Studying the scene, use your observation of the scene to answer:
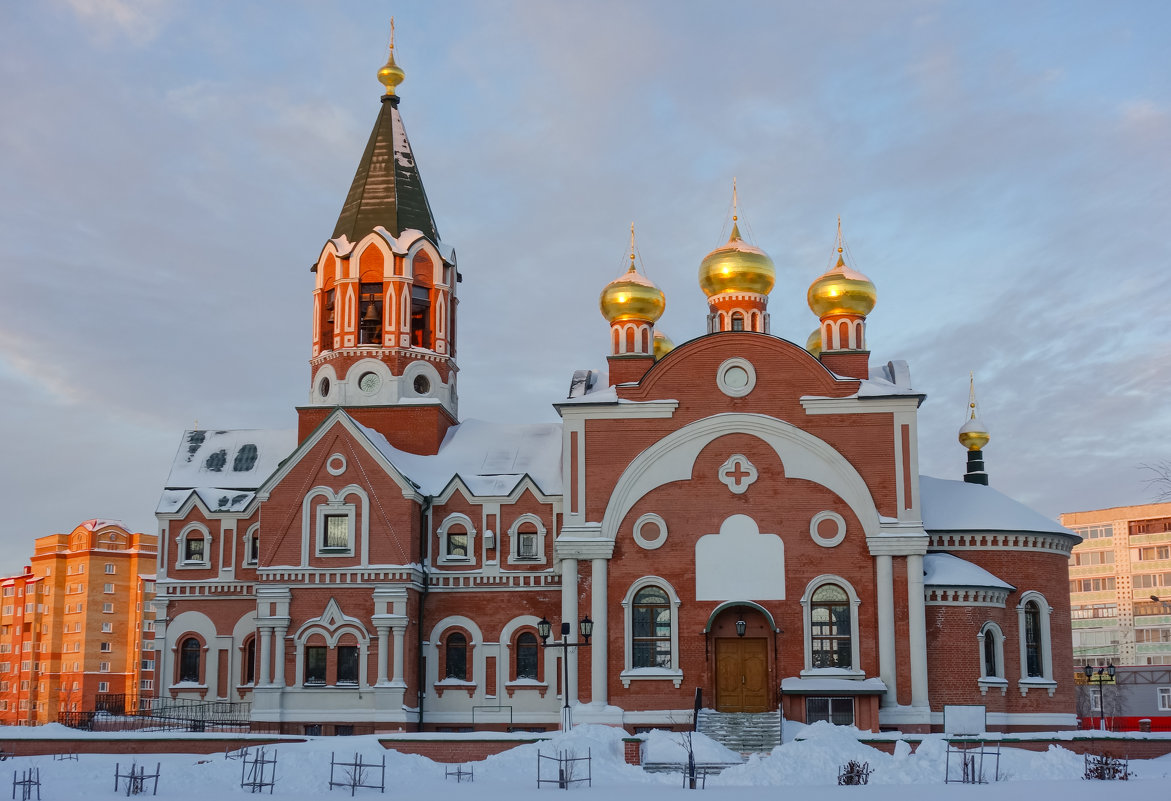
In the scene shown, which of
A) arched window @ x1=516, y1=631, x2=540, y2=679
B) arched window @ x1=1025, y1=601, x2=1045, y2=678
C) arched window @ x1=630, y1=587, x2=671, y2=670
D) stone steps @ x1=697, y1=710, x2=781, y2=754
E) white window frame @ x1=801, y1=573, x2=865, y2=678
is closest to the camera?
stone steps @ x1=697, y1=710, x2=781, y2=754

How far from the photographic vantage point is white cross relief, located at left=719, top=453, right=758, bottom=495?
111 ft

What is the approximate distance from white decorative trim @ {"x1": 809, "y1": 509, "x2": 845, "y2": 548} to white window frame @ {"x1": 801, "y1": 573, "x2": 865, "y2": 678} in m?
0.78

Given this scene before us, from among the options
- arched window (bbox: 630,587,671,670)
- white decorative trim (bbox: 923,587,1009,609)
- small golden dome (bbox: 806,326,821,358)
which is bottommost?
arched window (bbox: 630,587,671,670)

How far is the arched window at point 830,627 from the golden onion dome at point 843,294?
747 centimetres

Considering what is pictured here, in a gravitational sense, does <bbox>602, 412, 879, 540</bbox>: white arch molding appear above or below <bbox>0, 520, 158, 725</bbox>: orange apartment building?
→ above

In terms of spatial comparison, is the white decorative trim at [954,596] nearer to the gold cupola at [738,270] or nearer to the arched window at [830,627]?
the arched window at [830,627]

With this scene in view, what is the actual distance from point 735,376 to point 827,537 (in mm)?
4583

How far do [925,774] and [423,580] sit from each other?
16.1 meters

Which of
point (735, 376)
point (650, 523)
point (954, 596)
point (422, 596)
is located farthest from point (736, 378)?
point (422, 596)

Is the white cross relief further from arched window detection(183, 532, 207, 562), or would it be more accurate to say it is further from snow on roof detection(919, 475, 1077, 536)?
arched window detection(183, 532, 207, 562)

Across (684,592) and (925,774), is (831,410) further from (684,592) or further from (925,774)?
(925,774)

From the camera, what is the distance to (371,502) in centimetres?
3566

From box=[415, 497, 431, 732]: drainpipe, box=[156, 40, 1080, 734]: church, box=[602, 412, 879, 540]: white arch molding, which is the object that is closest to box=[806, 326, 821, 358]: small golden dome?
box=[156, 40, 1080, 734]: church

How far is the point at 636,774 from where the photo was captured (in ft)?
82.6
